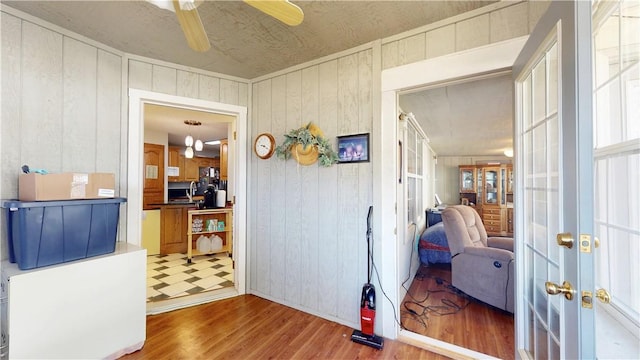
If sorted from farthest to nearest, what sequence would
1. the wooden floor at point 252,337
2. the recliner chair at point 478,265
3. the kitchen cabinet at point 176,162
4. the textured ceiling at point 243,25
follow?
the kitchen cabinet at point 176,162, the recliner chair at point 478,265, the wooden floor at point 252,337, the textured ceiling at point 243,25

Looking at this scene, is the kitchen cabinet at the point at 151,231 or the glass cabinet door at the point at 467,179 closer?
the kitchen cabinet at the point at 151,231

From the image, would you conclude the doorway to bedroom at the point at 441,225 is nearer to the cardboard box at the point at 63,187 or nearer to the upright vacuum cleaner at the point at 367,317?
the upright vacuum cleaner at the point at 367,317

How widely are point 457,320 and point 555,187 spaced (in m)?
1.74

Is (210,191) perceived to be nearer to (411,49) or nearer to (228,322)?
(228,322)

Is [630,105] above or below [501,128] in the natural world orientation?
below

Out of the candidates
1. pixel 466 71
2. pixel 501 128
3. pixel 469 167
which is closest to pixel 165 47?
pixel 466 71

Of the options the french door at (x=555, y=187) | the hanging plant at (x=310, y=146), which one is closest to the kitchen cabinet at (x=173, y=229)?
the hanging plant at (x=310, y=146)

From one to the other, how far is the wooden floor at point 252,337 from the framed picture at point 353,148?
1416mm

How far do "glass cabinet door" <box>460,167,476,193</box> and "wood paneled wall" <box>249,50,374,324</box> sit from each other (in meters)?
6.25

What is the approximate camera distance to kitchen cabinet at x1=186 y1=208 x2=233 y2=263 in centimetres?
400

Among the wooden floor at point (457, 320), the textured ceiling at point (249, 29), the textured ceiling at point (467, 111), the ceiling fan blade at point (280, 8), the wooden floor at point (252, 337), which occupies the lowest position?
the wooden floor at point (457, 320)

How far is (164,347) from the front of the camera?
192 cm

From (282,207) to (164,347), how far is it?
4.63 ft

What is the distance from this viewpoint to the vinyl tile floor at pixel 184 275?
2885 mm
